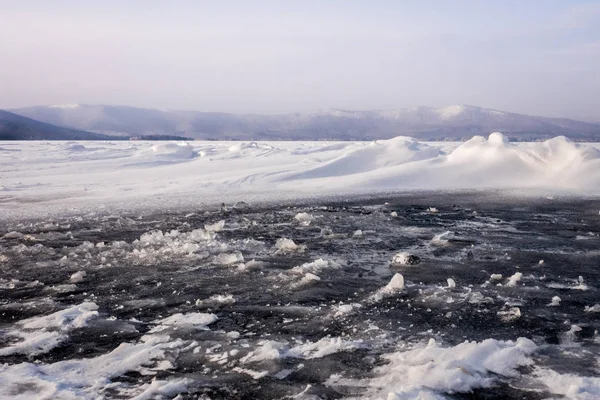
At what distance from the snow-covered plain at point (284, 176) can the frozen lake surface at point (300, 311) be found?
12.5ft

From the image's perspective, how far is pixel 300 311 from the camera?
14.0ft

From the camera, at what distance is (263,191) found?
13.2m

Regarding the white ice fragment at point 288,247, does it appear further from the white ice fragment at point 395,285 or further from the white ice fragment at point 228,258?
the white ice fragment at point 395,285

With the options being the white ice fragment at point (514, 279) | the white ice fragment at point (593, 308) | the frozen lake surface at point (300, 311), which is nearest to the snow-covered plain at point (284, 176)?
the frozen lake surface at point (300, 311)

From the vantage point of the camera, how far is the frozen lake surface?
2992mm

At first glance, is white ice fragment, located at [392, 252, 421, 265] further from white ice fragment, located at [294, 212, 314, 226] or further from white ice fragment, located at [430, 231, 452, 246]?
white ice fragment, located at [294, 212, 314, 226]

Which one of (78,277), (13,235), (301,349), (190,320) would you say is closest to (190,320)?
(190,320)

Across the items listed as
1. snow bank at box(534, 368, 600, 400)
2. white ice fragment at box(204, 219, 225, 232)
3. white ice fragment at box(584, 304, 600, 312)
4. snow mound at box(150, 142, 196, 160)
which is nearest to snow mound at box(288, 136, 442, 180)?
white ice fragment at box(204, 219, 225, 232)

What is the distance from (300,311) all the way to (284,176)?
11.3 meters

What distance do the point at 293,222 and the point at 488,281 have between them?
4058mm

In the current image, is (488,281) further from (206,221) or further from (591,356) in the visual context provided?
(206,221)

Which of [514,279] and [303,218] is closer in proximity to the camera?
[514,279]

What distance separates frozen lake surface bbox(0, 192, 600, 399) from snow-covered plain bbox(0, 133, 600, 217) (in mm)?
3796

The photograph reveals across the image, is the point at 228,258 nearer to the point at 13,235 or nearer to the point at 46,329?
the point at 46,329
